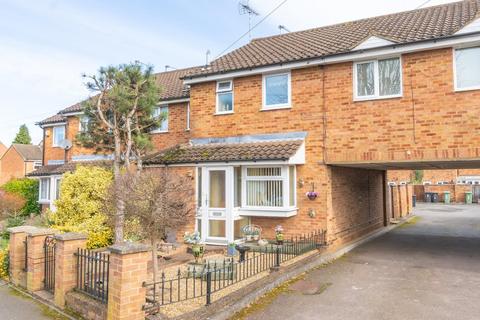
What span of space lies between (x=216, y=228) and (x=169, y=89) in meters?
7.84

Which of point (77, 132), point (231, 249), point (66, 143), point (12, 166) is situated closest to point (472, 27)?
point (231, 249)

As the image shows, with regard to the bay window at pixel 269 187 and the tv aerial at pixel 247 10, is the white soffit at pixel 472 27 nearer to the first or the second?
the bay window at pixel 269 187

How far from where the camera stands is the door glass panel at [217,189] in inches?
437

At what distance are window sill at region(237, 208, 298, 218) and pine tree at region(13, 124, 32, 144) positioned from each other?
54.7 metres

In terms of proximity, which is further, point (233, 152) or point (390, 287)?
point (233, 152)

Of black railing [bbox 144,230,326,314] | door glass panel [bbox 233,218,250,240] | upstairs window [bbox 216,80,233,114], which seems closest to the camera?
black railing [bbox 144,230,326,314]

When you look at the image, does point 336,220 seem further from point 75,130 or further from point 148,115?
point 75,130

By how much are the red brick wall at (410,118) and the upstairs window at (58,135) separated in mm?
15569

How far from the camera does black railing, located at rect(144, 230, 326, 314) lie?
575cm

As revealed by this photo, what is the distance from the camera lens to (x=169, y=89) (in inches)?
636

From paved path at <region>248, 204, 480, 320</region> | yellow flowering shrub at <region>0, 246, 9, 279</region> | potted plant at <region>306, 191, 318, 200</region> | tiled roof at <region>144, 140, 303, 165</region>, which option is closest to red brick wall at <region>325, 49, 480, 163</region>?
potted plant at <region>306, 191, 318, 200</region>

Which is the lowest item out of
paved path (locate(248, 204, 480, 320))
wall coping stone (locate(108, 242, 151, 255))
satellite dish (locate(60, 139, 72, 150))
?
paved path (locate(248, 204, 480, 320))

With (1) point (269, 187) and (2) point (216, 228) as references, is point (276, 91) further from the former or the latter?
(2) point (216, 228)

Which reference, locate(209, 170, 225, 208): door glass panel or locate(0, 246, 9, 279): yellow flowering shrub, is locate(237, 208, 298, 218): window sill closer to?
locate(209, 170, 225, 208): door glass panel
